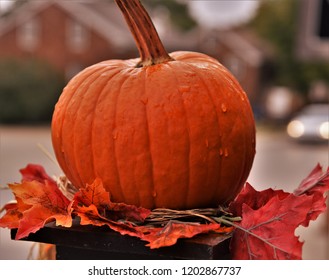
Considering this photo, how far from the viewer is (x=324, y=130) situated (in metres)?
18.3

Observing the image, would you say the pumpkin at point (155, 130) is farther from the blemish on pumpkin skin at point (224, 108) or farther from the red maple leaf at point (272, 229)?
the red maple leaf at point (272, 229)

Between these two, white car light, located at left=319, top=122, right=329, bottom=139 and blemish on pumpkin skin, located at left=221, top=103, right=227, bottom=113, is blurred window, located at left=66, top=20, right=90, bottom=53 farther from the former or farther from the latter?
blemish on pumpkin skin, located at left=221, top=103, right=227, bottom=113

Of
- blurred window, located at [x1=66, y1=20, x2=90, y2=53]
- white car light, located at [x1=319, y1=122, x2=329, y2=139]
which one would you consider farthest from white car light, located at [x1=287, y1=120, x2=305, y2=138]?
blurred window, located at [x1=66, y1=20, x2=90, y2=53]

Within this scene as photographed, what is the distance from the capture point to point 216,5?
9.93 meters

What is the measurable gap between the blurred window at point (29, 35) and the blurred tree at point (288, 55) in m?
11.7

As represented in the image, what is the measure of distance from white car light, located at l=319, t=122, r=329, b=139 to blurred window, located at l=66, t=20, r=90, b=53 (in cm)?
1461

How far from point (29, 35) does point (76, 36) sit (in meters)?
2.18

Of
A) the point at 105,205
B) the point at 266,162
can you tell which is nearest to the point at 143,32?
the point at 105,205

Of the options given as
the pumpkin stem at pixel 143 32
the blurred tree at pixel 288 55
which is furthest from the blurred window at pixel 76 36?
the pumpkin stem at pixel 143 32

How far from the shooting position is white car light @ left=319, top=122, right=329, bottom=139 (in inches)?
700

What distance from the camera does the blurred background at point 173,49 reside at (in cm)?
2123

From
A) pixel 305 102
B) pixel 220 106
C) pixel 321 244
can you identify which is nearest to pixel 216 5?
pixel 321 244
